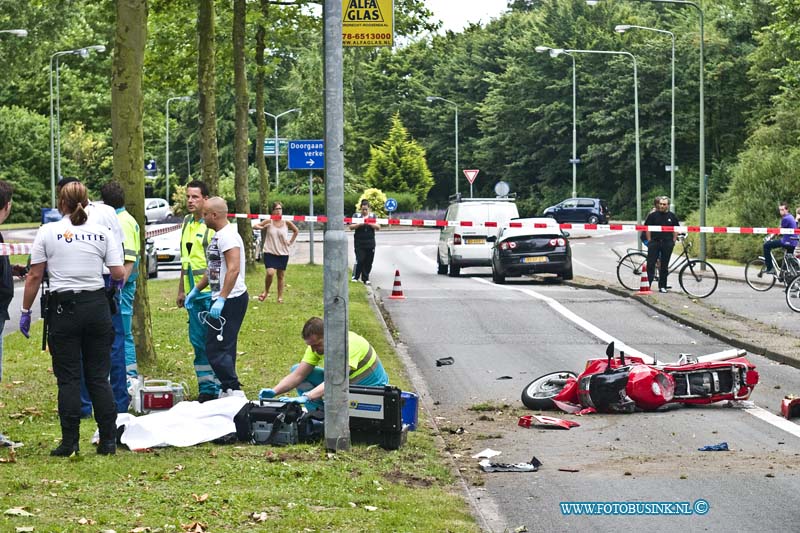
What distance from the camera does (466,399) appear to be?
13.1 m

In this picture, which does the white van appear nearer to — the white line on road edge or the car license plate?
the white line on road edge

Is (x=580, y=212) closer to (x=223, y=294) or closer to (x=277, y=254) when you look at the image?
(x=277, y=254)

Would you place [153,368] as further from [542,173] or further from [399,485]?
[542,173]

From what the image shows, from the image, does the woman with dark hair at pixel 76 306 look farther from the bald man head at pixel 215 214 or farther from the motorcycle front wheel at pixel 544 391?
the motorcycle front wheel at pixel 544 391

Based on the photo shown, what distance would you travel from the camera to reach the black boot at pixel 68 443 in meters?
8.77

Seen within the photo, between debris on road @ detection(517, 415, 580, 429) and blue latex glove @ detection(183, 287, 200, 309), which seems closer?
debris on road @ detection(517, 415, 580, 429)

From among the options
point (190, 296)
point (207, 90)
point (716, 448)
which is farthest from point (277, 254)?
point (716, 448)

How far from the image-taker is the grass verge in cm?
702

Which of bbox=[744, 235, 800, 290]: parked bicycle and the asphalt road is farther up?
bbox=[744, 235, 800, 290]: parked bicycle

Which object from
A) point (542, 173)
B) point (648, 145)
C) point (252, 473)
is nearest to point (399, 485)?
point (252, 473)

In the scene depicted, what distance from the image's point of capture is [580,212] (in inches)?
2761

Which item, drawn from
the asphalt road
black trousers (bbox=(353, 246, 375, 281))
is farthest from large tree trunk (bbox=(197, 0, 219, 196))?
the asphalt road

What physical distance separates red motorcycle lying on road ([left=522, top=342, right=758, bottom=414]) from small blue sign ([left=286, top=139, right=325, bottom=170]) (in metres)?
17.8

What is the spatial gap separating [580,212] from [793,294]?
48.1 meters
